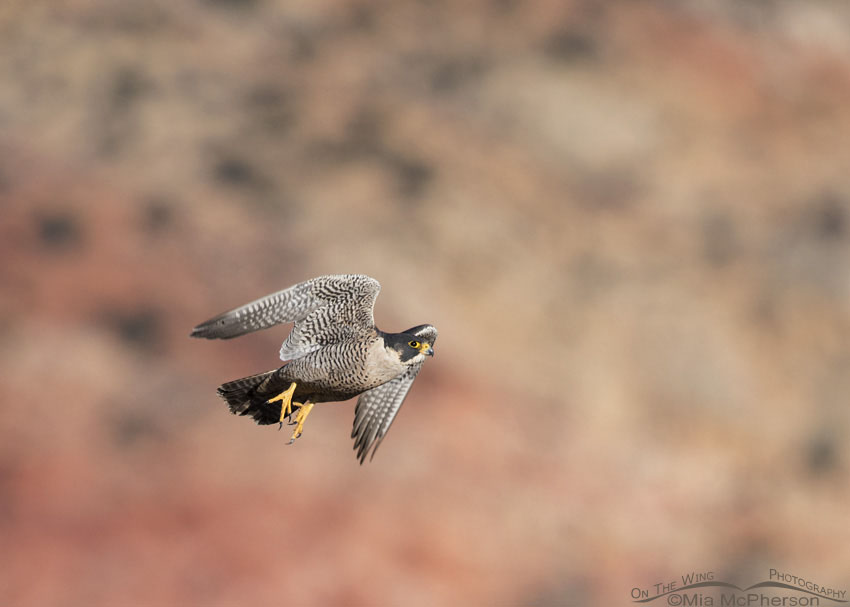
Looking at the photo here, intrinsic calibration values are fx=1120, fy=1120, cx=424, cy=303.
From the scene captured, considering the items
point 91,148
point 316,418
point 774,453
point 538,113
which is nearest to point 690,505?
point 774,453

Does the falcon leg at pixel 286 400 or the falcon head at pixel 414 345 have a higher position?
the falcon head at pixel 414 345

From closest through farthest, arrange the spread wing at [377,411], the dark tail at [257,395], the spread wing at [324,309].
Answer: the dark tail at [257,395]
the spread wing at [324,309]
the spread wing at [377,411]

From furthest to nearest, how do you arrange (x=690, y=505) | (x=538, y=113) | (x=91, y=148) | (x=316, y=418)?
(x=538, y=113), (x=91, y=148), (x=690, y=505), (x=316, y=418)

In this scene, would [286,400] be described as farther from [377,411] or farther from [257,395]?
[377,411]

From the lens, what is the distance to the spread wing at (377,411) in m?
11.3

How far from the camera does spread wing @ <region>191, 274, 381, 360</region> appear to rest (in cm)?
1061

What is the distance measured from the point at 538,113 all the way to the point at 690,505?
37.4ft

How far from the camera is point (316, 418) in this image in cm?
2403

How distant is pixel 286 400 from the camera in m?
10.3

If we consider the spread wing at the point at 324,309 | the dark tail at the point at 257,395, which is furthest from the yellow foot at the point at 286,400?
the spread wing at the point at 324,309

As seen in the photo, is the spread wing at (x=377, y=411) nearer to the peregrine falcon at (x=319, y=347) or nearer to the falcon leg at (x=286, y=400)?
the peregrine falcon at (x=319, y=347)

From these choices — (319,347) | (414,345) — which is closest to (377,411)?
(319,347)

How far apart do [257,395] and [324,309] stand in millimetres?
1035

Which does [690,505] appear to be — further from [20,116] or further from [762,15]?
[20,116]
